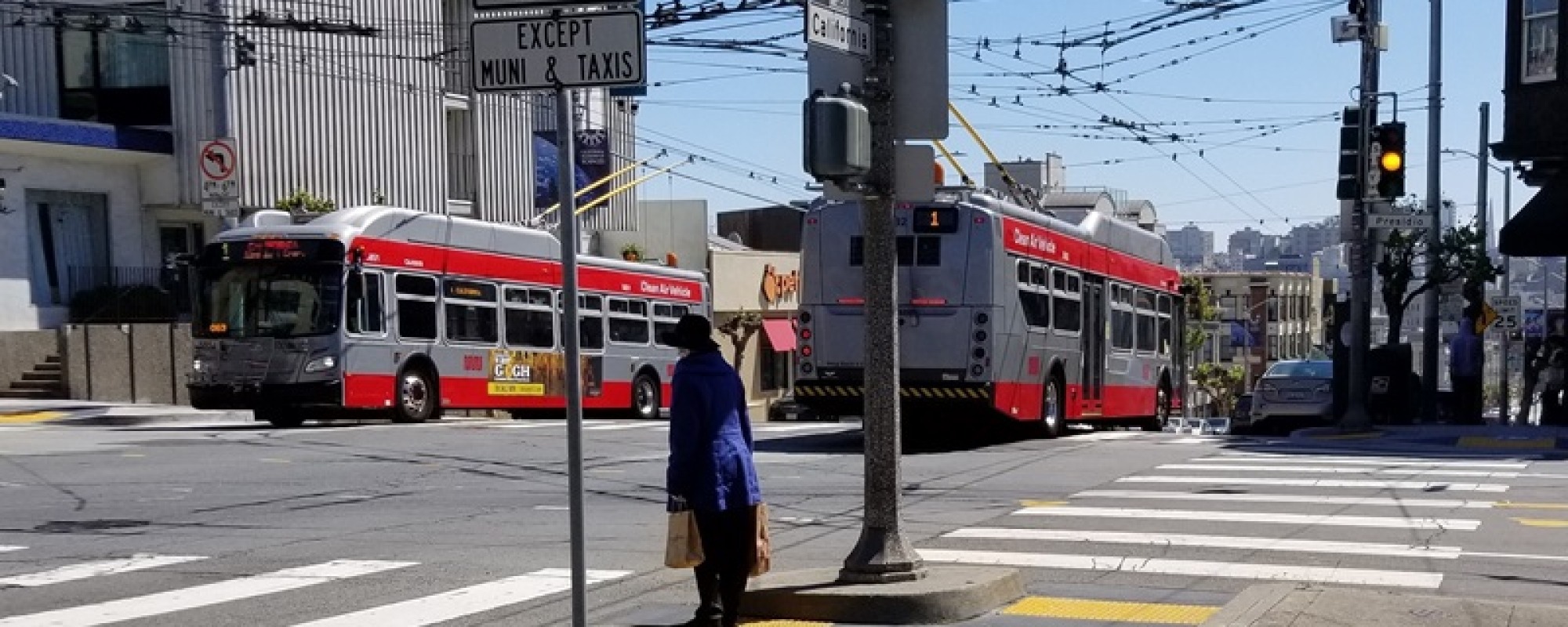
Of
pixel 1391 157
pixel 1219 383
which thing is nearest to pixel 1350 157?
pixel 1391 157

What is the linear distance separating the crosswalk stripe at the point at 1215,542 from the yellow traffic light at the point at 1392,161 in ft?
38.5

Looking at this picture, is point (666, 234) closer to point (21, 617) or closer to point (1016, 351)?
point (1016, 351)

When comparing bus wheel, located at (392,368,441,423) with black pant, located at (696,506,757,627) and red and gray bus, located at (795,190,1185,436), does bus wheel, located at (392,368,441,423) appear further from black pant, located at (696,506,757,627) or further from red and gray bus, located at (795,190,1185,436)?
black pant, located at (696,506,757,627)

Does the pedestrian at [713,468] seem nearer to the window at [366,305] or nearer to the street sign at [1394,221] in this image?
the window at [366,305]

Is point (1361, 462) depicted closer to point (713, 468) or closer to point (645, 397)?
point (713, 468)

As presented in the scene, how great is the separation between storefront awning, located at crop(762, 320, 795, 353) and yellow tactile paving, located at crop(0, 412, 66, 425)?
85.3 ft

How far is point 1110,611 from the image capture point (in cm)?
977

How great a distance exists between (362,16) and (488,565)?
28958mm

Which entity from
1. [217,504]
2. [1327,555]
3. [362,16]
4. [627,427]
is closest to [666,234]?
[362,16]

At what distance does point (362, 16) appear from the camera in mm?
38312

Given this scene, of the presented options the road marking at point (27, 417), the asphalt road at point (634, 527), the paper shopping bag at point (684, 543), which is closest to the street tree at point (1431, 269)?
the asphalt road at point (634, 527)

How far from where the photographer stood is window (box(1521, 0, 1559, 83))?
94.2 feet

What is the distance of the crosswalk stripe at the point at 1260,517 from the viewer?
13.4 m

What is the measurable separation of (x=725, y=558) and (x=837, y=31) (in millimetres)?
2733
